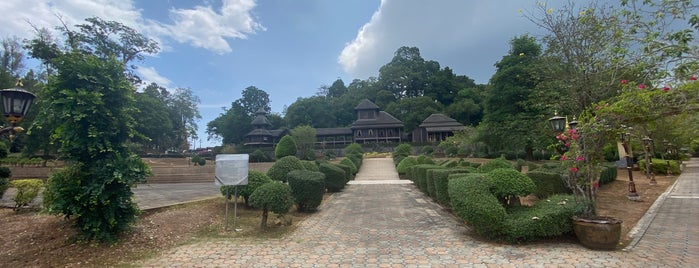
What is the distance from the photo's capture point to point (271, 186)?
6348mm

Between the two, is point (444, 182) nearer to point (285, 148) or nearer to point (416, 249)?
point (416, 249)

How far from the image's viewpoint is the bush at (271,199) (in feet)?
20.1

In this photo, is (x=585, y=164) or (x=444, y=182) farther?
(x=444, y=182)

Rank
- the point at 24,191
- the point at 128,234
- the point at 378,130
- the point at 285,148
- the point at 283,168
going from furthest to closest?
the point at 378,130, the point at 285,148, the point at 283,168, the point at 24,191, the point at 128,234

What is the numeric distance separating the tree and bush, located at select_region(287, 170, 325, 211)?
346 cm

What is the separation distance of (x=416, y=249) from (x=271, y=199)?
288cm

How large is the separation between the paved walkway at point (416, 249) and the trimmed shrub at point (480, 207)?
0.89 ft

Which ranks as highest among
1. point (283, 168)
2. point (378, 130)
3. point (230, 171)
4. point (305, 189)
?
point (378, 130)

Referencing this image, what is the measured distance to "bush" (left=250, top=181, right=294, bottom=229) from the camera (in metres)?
6.12

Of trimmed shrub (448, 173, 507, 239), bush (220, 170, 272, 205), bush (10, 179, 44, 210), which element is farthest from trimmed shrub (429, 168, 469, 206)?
bush (10, 179, 44, 210)

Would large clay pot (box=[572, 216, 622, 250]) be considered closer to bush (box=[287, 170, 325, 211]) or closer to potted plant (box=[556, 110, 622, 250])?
potted plant (box=[556, 110, 622, 250])

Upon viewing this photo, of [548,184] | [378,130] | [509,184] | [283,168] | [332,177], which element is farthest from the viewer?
[378,130]

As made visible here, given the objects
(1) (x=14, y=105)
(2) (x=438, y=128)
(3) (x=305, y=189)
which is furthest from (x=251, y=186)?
(2) (x=438, y=128)

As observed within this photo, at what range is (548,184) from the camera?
28.2 feet
